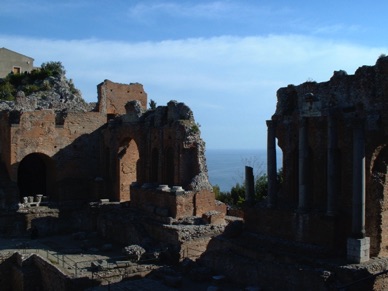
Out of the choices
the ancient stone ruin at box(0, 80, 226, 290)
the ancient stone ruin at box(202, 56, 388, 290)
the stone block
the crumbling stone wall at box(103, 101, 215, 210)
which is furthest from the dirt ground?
the stone block

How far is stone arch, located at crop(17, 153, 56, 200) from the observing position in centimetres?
3000

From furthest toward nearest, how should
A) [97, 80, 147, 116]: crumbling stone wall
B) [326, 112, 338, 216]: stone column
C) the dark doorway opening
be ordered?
1. [97, 80, 147, 116]: crumbling stone wall
2. the dark doorway opening
3. [326, 112, 338, 216]: stone column

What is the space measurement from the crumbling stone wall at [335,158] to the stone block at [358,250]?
231mm

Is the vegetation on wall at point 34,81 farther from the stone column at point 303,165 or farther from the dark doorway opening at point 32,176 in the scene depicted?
the stone column at point 303,165

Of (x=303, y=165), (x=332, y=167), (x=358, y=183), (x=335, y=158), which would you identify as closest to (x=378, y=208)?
(x=358, y=183)

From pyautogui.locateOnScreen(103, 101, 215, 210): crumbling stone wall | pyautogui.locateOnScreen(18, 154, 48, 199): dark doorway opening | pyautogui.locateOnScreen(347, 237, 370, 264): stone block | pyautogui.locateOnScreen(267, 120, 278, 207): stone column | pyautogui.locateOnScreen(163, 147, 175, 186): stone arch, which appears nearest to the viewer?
pyautogui.locateOnScreen(347, 237, 370, 264): stone block

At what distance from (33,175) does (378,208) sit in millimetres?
22260

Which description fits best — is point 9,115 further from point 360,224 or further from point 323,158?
point 360,224

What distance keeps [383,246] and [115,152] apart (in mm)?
17162

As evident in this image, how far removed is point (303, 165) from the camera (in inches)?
616

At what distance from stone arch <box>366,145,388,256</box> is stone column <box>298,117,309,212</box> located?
2047mm

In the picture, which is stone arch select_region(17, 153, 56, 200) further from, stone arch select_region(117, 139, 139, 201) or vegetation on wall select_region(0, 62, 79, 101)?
vegetation on wall select_region(0, 62, 79, 101)

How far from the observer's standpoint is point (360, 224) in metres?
Answer: 13.5

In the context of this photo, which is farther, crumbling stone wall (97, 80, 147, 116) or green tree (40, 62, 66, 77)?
green tree (40, 62, 66, 77)
